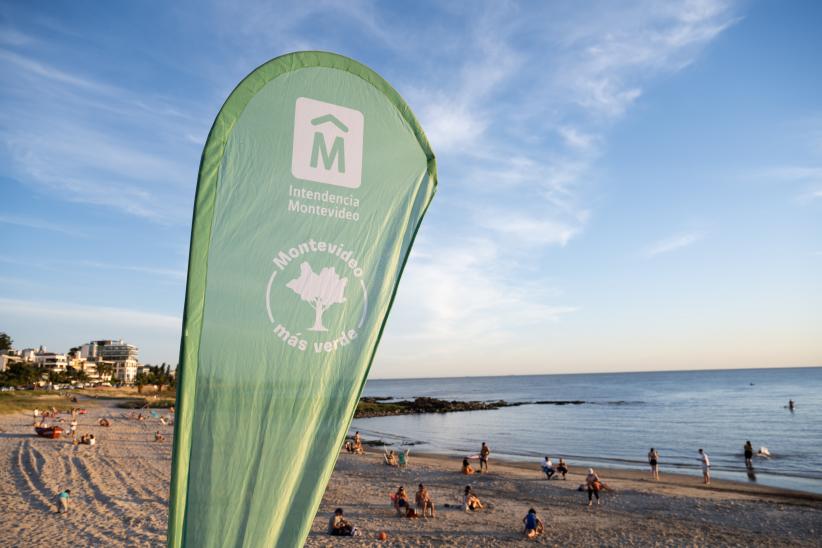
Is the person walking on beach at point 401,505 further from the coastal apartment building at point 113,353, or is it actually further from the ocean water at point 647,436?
the coastal apartment building at point 113,353

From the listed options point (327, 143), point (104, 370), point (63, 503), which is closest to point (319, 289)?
point (327, 143)

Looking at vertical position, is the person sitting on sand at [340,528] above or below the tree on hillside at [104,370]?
below

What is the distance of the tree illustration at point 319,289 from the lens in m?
2.87

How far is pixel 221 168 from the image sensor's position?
2.67 metres

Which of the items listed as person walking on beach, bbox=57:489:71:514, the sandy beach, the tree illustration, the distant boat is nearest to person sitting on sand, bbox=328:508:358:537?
the sandy beach

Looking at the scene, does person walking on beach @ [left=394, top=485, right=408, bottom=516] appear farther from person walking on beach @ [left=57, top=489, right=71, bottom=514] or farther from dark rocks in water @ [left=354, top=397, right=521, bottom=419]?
dark rocks in water @ [left=354, top=397, right=521, bottom=419]

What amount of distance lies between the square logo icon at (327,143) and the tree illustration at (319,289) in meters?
0.54

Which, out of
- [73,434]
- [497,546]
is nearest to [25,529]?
[497,546]

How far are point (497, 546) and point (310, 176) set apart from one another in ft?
42.1

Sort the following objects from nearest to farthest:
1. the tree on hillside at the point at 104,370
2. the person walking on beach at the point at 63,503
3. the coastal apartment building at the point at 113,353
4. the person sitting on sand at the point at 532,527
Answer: the person sitting on sand at the point at 532,527, the person walking on beach at the point at 63,503, the tree on hillside at the point at 104,370, the coastal apartment building at the point at 113,353

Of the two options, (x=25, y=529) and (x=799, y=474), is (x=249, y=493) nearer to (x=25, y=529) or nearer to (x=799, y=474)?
(x=25, y=529)

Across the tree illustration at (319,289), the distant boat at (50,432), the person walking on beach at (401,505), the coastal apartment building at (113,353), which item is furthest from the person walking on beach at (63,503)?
the coastal apartment building at (113,353)

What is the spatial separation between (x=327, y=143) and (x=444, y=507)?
16576 millimetres

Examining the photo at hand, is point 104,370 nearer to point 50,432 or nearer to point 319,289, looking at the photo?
point 50,432
